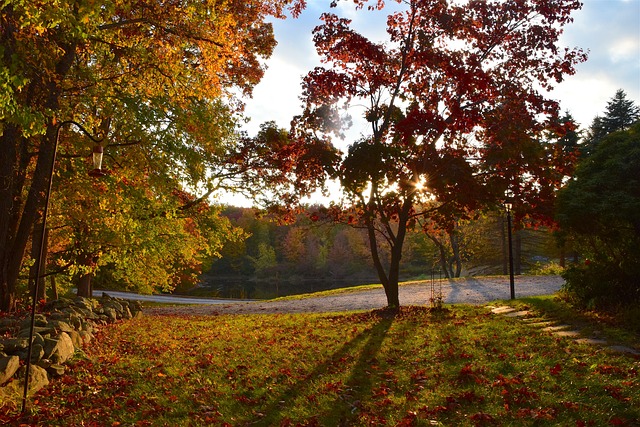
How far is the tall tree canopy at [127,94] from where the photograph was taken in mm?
8155

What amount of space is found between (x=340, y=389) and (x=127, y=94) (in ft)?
25.2

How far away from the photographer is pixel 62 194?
36.4 feet

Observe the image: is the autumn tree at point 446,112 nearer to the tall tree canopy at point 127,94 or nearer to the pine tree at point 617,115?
the tall tree canopy at point 127,94

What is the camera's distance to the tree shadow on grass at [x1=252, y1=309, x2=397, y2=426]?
4.86 metres

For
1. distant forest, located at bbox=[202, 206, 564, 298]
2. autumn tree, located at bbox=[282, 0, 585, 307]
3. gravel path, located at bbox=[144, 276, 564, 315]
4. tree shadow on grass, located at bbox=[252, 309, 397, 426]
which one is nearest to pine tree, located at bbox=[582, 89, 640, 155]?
distant forest, located at bbox=[202, 206, 564, 298]

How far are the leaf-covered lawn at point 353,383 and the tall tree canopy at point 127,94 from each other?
3.70 meters

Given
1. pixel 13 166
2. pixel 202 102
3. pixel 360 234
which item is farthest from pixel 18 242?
pixel 360 234

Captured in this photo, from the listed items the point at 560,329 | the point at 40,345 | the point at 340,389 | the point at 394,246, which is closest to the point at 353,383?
the point at 340,389

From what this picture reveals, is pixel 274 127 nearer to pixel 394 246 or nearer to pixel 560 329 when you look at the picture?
pixel 394 246

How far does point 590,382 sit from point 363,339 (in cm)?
472

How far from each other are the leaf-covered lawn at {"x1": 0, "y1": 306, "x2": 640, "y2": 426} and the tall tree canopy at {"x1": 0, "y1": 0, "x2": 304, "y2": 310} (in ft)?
12.1

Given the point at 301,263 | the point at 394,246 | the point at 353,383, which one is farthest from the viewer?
the point at 301,263

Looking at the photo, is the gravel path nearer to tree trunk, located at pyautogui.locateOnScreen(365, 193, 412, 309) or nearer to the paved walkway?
tree trunk, located at pyautogui.locateOnScreen(365, 193, 412, 309)

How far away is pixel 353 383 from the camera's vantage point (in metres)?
6.04
